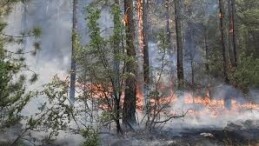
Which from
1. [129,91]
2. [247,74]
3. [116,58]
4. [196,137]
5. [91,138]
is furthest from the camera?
[247,74]

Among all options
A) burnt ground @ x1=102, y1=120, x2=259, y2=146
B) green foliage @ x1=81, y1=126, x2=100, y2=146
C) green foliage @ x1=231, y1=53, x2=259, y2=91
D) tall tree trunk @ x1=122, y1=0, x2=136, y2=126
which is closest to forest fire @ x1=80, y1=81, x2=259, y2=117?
green foliage @ x1=231, y1=53, x2=259, y2=91

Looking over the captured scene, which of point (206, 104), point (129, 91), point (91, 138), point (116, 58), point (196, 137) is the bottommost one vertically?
point (196, 137)

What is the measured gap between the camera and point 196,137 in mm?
13664

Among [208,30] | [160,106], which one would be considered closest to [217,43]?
[208,30]

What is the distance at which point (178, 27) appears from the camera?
2539 centimetres

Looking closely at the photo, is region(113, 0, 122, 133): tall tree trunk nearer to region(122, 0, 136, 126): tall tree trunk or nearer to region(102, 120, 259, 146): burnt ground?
region(102, 120, 259, 146): burnt ground

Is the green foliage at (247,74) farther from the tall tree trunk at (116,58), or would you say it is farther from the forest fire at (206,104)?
the tall tree trunk at (116,58)

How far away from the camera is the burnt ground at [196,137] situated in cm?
1241

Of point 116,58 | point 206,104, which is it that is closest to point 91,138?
point 116,58

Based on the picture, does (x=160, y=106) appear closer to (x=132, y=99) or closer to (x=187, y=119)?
(x=132, y=99)

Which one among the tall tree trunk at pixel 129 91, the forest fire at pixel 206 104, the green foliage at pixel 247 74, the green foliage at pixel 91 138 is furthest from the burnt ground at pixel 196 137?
the green foliage at pixel 247 74

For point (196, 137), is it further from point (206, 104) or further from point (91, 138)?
point (206, 104)

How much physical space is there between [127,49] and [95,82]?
5.31 ft

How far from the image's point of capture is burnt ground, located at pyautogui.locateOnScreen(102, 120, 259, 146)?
12.4 meters
